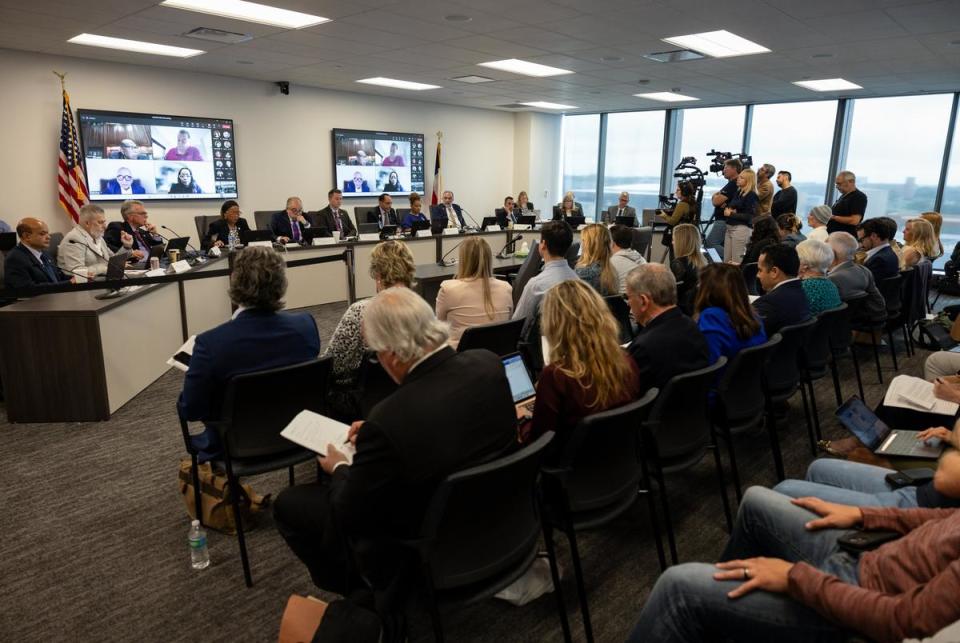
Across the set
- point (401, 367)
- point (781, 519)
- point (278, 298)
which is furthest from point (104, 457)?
point (781, 519)

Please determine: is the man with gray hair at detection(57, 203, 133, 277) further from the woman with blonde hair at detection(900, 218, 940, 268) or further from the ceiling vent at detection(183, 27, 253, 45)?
the woman with blonde hair at detection(900, 218, 940, 268)

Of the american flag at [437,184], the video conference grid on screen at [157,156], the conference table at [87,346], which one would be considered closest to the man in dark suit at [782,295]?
the conference table at [87,346]

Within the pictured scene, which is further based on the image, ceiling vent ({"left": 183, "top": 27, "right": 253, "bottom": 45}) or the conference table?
ceiling vent ({"left": 183, "top": 27, "right": 253, "bottom": 45})

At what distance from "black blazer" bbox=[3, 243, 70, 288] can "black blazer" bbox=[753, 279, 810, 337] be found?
5.00 meters

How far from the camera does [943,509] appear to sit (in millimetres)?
1575

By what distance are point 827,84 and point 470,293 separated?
798 cm

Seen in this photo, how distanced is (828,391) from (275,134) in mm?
8098

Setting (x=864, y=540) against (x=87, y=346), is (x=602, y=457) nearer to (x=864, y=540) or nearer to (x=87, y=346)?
(x=864, y=540)

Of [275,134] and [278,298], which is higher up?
[275,134]

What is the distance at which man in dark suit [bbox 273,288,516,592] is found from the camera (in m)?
1.49

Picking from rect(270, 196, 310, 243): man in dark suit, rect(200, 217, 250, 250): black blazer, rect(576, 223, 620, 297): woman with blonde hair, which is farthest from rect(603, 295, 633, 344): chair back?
rect(270, 196, 310, 243): man in dark suit

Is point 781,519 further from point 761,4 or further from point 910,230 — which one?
point 910,230

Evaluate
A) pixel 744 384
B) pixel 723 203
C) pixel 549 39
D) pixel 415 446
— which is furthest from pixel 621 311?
pixel 723 203

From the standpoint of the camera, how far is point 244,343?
234 centimetres
